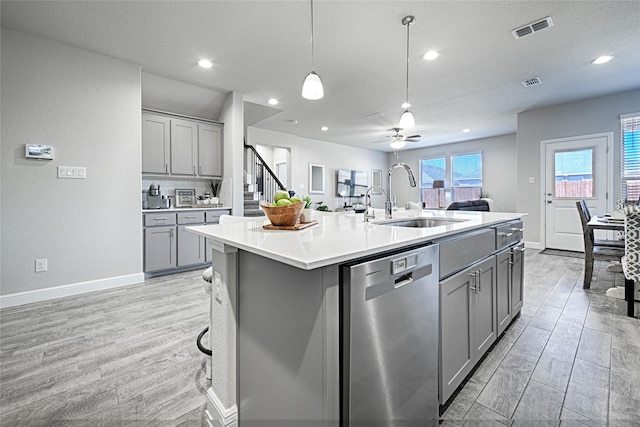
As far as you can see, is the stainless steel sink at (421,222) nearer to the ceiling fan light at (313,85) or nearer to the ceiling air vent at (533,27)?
the ceiling fan light at (313,85)

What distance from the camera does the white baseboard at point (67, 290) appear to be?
2.78 m

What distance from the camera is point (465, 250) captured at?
4.89 ft

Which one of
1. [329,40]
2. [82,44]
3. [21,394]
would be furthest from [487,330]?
[82,44]

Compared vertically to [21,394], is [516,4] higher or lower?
higher

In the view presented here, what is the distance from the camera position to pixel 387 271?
99 centimetres

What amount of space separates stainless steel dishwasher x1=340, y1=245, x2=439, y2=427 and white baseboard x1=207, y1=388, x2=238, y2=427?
0.61 m

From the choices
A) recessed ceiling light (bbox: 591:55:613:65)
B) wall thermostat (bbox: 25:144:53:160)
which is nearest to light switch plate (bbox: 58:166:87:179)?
wall thermostat (bbox: 25:144:53:160)

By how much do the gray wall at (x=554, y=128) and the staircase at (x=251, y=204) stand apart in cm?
526

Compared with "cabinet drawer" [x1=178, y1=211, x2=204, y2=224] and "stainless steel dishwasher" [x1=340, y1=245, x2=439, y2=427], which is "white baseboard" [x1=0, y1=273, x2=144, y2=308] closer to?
"cabinet drawer" [x1=178, y1=211, x2=204, y2=224]

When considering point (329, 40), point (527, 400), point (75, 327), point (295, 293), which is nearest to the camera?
point (295, 293)

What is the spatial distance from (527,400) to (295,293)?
4.73 ft

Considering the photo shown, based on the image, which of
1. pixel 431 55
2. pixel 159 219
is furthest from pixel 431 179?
pixel 159 219

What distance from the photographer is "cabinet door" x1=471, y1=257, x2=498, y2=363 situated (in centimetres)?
160

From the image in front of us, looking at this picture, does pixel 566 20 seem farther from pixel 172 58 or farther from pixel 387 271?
pixel 172 58
